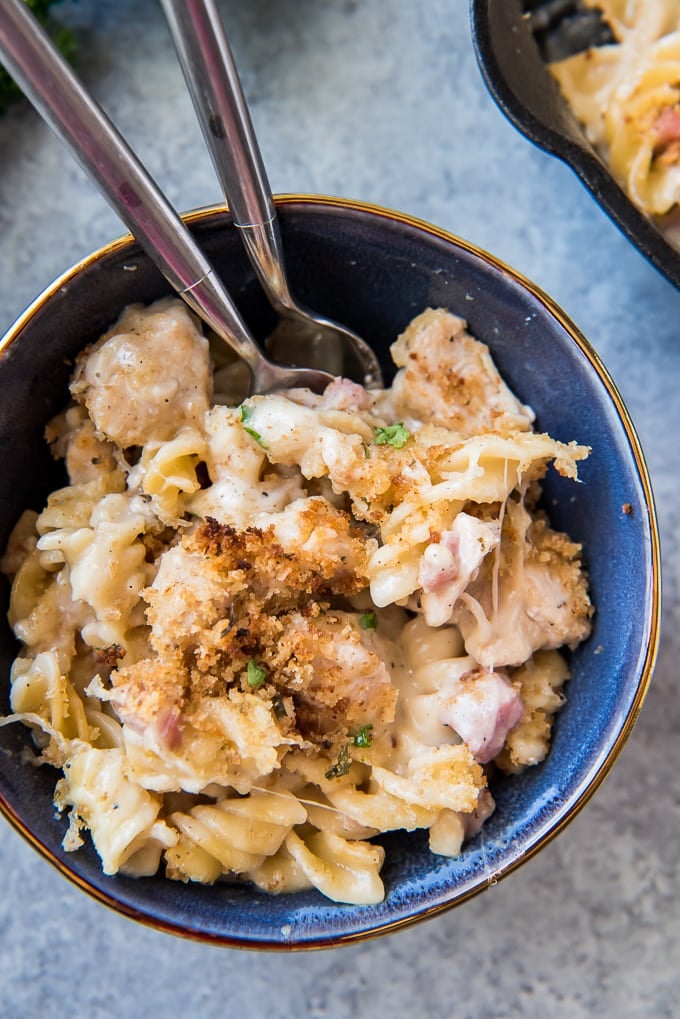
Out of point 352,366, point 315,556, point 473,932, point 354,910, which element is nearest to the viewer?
point 315,556

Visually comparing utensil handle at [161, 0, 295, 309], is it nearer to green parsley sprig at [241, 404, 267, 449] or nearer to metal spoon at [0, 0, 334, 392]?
metal spoon at [0, 0, 334, 392]

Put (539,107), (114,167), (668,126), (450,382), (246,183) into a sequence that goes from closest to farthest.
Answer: (114,167) < (246,183) < (450,382) < (539,107) < (668,126)

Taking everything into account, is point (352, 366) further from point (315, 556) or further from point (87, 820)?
point (87, 820)

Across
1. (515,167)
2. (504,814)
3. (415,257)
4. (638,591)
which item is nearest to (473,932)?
(504,814)

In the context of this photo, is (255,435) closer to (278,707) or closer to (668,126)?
(278,707)

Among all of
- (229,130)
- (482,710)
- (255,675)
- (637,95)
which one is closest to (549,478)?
(482,710)

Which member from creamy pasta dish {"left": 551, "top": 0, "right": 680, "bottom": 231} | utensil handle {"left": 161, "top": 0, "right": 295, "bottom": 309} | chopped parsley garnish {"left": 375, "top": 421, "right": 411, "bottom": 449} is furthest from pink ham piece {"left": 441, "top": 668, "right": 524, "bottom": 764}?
creamy pasta dish {"left": 551, "top": 0, "right": 680, "bottom": 231}
